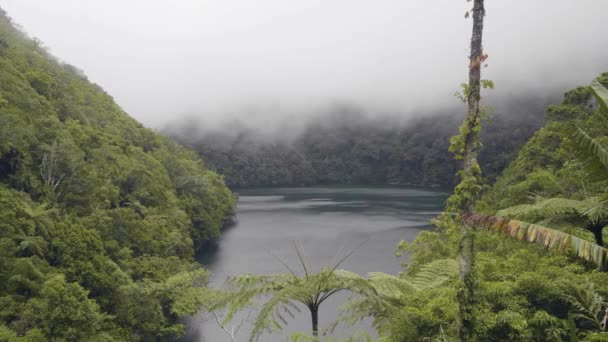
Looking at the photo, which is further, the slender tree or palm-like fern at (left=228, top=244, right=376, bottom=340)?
palm-like fern at (left=228, top=244, right=376, bottom=340)

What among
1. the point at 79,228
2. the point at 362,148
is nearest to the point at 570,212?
the point at 79,228

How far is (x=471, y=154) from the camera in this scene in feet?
14.1

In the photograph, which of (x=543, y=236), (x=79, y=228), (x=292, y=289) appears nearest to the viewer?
(x=543, y=236)

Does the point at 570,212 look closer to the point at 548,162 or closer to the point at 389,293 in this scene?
the point at 389,293

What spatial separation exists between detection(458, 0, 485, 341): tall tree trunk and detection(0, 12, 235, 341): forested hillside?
36.3ft

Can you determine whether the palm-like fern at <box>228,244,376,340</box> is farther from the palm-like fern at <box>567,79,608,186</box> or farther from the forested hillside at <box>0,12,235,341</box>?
the forested hillside at <box>0,12,235,341</box>

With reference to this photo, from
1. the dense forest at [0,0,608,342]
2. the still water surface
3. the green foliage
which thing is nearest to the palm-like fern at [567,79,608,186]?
the dense forest at [0,0,608,342]

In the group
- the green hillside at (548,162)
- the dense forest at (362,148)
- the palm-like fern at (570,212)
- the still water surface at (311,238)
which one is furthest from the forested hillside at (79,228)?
the dense forest at (362,148)

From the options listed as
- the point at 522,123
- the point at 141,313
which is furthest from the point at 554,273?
the point at 522,123

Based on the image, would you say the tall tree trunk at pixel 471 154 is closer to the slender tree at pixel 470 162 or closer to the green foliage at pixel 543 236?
the slender tree at pixel 470 162

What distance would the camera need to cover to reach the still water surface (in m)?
20.1

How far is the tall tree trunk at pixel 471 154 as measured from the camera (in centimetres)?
423

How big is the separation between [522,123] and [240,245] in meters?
101

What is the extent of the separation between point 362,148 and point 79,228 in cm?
13057
